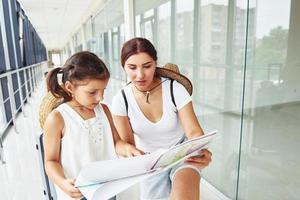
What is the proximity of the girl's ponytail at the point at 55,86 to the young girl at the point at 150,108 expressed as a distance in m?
0.22

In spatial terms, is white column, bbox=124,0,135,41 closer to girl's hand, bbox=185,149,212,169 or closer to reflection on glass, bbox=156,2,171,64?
reflection on glass, bbox=156,2,171,64

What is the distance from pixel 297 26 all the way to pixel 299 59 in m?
0.17

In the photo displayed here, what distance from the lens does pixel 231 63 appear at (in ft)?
5.79

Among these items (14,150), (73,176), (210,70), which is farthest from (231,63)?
(14,150)

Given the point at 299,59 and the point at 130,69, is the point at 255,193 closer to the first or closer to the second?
the point at 299,59

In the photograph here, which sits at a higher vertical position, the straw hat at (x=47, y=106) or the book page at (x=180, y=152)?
the straw hat at (x=47, y=106)

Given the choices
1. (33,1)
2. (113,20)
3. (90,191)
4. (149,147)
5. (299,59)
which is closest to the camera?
(90,191)

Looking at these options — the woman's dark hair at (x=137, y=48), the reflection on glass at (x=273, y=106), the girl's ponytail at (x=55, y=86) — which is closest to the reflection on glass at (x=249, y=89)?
the reflection on glass at (x=273, y=106)

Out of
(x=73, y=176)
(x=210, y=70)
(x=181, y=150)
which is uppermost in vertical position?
(x=210, y=70)

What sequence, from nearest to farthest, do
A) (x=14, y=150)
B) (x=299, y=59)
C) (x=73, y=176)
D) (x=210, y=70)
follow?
1. (x=73, y=176)
2. (x=299, y=59)
3. (x=210, y=70)
4. (x=14, y=150)

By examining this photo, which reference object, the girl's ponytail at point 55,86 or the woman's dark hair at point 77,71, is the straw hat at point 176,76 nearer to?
the woman's dark hair at point 77,71

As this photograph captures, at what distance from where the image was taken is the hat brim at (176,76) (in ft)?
3.75

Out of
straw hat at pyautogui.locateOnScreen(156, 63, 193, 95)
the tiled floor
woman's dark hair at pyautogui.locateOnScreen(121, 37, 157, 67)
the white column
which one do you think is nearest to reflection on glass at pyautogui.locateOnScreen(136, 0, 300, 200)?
the tiled floor

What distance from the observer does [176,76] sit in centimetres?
115
